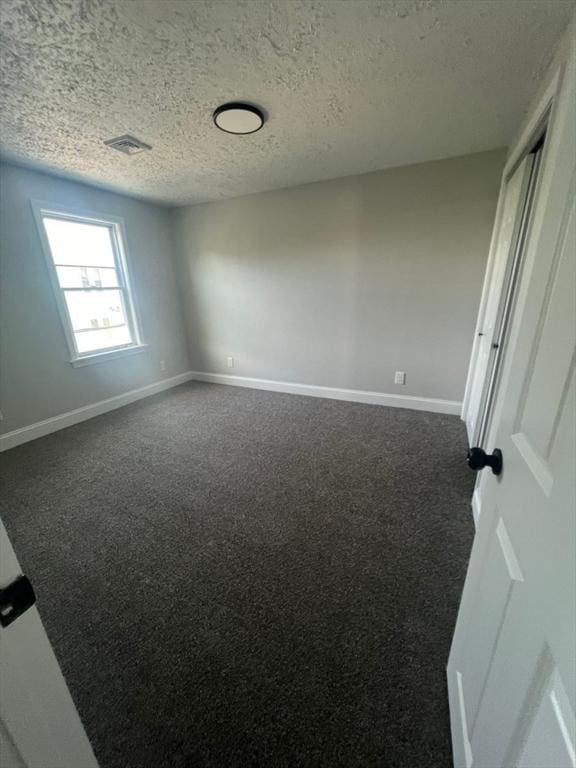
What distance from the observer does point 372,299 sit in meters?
3.25

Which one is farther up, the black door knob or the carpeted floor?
the black door knob

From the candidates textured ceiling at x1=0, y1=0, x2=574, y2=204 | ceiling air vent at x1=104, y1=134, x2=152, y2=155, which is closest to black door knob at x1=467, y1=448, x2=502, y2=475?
textured ceiling at x1=0, y1=0, x2=574, y2=204

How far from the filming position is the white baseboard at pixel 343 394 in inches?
127

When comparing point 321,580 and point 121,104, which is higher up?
point 121,104

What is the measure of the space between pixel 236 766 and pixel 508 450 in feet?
4.00

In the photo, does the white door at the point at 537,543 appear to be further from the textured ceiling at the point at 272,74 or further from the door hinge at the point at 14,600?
the textured ceiling at the point at 272,74

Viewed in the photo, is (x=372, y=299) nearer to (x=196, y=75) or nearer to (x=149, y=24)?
(x=196, y=75)

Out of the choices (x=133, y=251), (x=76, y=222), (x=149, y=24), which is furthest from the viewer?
(x=133, y=251)

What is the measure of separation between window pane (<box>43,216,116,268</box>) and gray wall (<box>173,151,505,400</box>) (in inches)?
37.1

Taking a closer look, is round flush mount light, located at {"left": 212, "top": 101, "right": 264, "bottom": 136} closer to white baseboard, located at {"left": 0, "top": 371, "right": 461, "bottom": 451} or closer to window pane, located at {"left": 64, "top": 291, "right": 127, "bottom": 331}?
window pane, located at {"left": 64, "top": 291, "right": 127, "bottom": 331}

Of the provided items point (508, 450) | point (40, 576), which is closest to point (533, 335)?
point (508, 450)

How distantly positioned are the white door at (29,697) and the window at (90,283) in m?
3.36

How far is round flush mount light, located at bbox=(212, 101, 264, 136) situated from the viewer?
1.80 meters

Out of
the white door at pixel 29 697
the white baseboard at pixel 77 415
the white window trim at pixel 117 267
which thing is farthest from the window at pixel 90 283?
the white door at pixel 29 697
